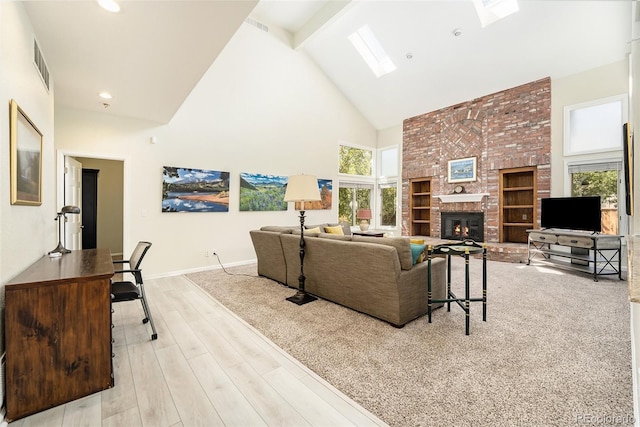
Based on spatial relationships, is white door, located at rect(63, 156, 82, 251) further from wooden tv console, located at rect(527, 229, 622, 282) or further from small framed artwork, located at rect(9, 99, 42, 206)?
wooden tv console, located at rect(527, 229, 622, 282)

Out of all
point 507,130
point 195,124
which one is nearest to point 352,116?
point 507,130

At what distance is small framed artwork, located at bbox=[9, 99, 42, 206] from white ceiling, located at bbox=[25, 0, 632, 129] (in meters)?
0.80

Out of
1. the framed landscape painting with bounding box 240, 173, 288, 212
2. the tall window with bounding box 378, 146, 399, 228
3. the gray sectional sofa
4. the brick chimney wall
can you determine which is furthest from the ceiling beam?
the gray sectional sofa

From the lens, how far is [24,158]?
2.00m

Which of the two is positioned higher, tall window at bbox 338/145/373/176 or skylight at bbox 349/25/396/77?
skylight at bbox 349/25/396/77

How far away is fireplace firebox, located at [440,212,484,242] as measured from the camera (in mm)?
6652

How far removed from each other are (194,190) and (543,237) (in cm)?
638

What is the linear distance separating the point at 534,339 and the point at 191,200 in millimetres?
5120

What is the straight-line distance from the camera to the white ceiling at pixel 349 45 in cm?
216

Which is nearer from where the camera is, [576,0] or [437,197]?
[576,0]

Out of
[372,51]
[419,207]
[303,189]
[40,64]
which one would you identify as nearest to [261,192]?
[303,189]

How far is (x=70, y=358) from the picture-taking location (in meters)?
1.76

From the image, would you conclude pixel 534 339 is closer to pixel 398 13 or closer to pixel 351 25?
pixel 398 13

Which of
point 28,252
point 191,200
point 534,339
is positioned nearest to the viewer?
point 28,252
